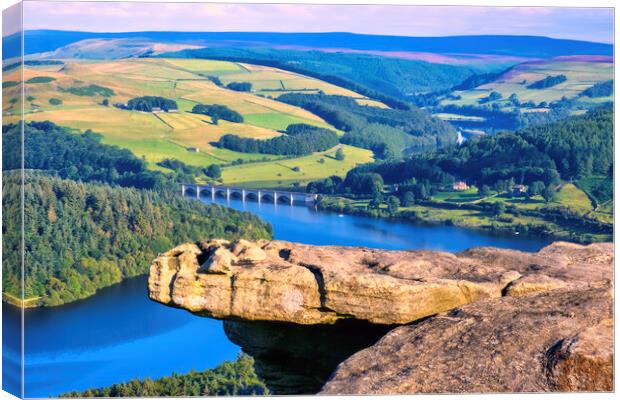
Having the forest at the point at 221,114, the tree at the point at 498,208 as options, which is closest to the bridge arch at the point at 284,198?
the forest at the point at 221,114

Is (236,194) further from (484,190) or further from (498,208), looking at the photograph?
(498,208)

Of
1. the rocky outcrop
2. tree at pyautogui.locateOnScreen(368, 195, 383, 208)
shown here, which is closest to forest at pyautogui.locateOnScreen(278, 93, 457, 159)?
tree at pyautogui.locateOnScreen(368, 195, 383, 208)

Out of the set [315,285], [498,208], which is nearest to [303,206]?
[498,208]

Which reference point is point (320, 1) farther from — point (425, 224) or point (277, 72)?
point (277, 72)

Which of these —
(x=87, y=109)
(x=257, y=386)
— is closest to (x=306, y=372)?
(x=257, y=386)

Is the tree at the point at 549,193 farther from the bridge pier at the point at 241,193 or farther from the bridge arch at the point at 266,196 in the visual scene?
the bridge arch at the point at 266,196

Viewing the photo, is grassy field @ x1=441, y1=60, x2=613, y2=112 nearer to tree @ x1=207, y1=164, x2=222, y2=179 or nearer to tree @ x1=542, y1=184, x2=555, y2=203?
tree @ x1=542, y1=184, x2=555, y2=203

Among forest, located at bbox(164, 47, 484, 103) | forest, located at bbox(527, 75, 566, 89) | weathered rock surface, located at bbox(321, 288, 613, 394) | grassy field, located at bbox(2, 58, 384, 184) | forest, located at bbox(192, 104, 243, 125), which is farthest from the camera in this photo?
forest, located at bbox(192, 104, 243, 125)
